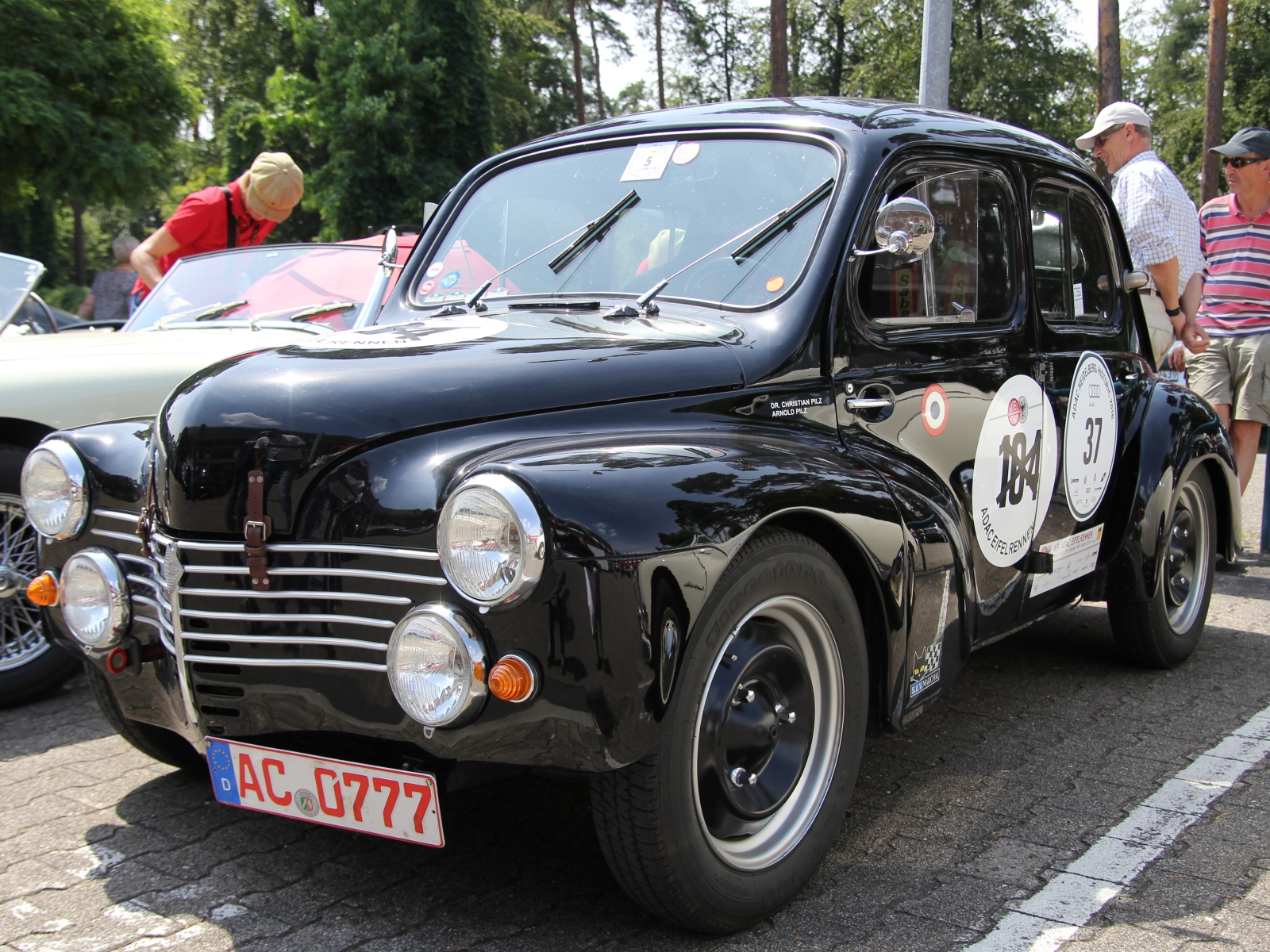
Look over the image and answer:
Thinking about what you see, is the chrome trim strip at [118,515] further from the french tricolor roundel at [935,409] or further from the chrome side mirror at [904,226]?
the french tricolor roundel at [935,409]

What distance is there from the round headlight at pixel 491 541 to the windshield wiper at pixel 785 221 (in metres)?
1.26

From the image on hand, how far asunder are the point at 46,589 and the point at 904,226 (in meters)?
2.28

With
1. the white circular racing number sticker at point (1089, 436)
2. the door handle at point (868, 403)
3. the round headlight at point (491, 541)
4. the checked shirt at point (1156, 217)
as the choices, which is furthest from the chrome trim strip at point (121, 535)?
the checked shirt at point (1156, 217)

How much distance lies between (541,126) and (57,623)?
136 feet

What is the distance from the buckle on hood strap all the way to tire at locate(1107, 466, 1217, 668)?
3076 mm

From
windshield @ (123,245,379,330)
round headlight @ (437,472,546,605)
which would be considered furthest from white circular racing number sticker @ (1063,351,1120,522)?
windshield @ (123,245,379,330)

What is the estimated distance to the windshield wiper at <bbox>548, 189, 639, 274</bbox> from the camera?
3.26 meters

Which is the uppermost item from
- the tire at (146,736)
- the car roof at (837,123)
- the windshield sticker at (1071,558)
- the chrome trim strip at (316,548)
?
the car roof at (837,123)

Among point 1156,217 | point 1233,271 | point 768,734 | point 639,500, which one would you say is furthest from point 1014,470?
point 1233,271

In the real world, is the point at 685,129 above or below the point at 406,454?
above

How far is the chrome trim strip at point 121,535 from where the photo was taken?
259cm

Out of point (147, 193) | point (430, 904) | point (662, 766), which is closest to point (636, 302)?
point (662, 766)

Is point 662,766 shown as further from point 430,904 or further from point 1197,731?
point 1197,731

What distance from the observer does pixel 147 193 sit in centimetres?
1511
